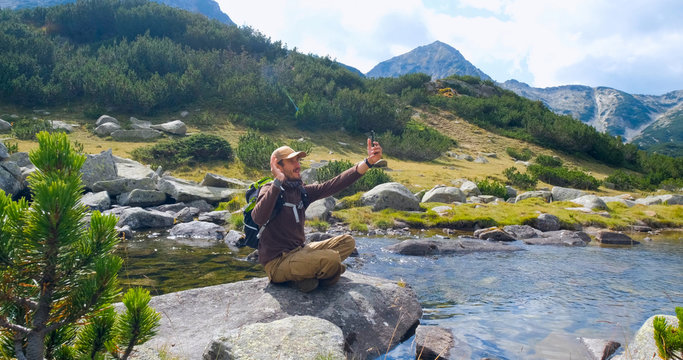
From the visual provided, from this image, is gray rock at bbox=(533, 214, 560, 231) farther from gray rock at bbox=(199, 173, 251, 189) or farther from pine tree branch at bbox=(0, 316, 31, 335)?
pine tree branch at bbox=(0, 316, 31, 335)

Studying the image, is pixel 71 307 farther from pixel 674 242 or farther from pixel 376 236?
pixel 674 242

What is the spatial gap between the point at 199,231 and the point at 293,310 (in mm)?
7410

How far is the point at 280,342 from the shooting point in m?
3.23

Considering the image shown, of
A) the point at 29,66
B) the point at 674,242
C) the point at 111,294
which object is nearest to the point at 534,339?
the point at 111,294

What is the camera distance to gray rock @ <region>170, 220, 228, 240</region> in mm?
11039

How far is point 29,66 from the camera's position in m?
26.6

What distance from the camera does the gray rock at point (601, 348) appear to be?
4.43 metres

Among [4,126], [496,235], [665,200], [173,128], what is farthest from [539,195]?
[4,126]

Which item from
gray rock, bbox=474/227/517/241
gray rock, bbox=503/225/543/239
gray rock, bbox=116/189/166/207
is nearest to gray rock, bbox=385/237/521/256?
gray rock, bbox=474/227/517/241

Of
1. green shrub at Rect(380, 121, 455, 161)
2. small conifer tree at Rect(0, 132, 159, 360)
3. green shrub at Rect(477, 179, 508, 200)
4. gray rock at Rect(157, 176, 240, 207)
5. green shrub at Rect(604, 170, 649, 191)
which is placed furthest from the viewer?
green shrub at Rect(380, 121, 455, 161)

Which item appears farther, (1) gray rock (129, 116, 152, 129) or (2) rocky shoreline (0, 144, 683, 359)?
(1) gray rock (129, 116, 152, 129)

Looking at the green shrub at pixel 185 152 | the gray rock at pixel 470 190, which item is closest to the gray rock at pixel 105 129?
the green shrub at pixel 185 152

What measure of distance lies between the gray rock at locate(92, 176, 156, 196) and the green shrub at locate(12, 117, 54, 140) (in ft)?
21.3

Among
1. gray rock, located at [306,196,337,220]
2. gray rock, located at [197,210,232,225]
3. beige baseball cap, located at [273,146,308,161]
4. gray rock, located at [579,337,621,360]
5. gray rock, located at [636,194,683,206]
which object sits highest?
beige baseball cap, located at [273,146,308,161]
